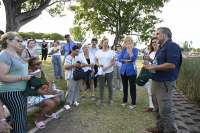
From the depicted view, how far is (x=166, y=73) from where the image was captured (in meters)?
2.59

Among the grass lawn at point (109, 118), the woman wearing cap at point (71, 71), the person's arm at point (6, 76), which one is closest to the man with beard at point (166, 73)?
the grass lawn at point (109, 118)

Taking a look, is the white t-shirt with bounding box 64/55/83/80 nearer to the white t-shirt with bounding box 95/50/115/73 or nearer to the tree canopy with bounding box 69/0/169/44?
the white t-shirt with bounding box 95/50/115/73

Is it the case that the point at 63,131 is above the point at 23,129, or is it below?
below

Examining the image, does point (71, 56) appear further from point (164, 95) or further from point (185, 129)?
point (185, 129)

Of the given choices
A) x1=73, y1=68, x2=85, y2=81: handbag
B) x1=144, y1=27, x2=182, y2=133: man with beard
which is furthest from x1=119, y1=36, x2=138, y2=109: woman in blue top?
x1=144, y1=27, x2=182, y2=133: man with beard

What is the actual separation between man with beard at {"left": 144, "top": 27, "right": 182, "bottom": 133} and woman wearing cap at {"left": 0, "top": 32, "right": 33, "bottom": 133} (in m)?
2.42

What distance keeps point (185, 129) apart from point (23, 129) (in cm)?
354

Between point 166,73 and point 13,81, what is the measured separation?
270 cm

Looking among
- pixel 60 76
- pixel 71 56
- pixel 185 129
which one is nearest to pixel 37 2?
pixel 60 76

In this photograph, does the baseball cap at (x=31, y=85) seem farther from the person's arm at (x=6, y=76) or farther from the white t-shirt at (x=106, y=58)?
the white t-shirt at (x=106, y=58)

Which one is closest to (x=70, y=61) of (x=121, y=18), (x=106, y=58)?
(x=106, y=58)

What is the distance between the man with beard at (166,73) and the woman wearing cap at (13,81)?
2.42 meters

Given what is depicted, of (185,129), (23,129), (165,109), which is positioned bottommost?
(185,129)

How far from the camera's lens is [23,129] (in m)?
2.31
